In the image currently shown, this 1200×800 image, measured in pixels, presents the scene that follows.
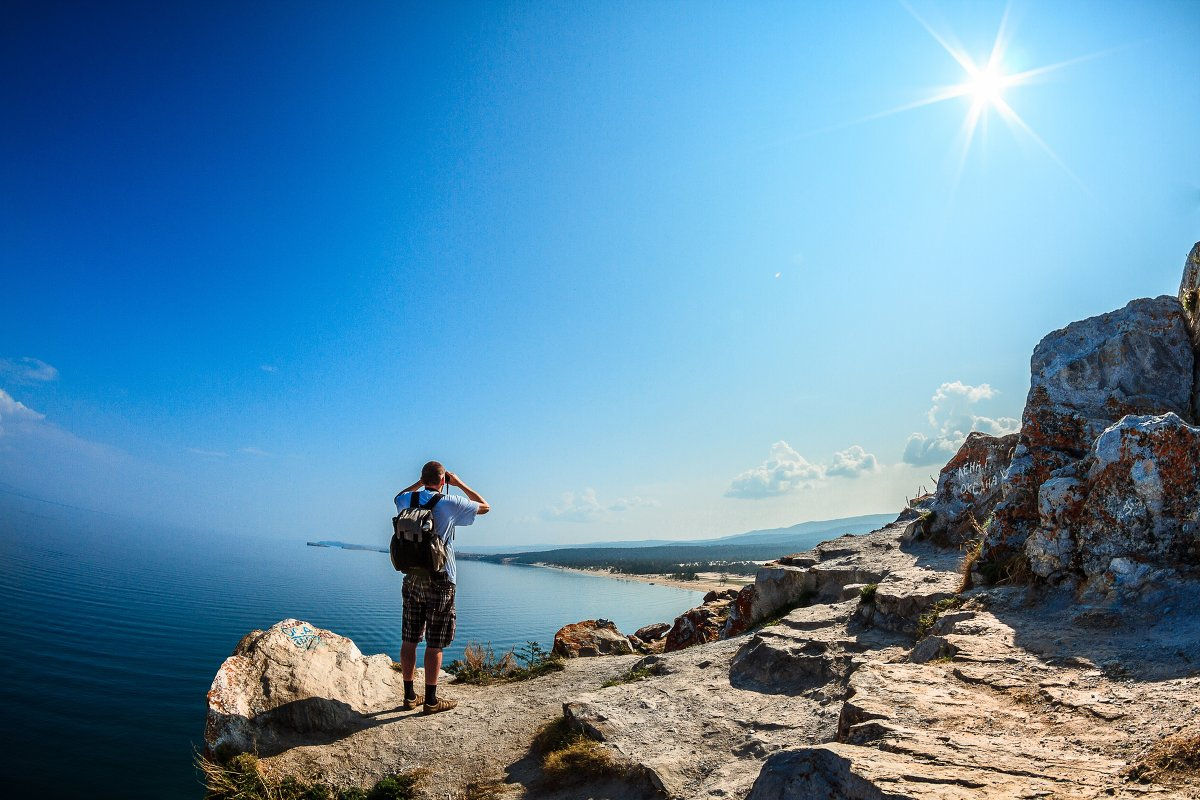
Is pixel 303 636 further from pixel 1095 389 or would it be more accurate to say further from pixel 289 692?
pixel 1095 389

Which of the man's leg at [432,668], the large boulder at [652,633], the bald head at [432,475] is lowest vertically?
the large boulder at [652,633]

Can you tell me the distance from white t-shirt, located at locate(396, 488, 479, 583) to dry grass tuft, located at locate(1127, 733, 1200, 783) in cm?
705

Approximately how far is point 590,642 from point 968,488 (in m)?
9.88

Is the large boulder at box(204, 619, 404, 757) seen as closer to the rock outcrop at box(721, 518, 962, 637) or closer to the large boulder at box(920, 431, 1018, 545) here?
the rock outcrop at box(721, 518, 962, 637)

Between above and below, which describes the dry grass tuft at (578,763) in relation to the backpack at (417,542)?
below

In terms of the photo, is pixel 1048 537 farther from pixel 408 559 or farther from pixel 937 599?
pixel 408 559

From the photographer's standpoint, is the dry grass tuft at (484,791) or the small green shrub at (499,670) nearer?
the dry grass tuft at (484,791)

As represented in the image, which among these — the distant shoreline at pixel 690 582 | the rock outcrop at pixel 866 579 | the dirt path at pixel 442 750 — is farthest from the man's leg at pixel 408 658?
the distant shoreline at pixel 690 582

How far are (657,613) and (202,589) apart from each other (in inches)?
1804

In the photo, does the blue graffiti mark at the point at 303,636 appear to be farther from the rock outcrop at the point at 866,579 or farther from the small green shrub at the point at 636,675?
the rock outcrop at the point at 866,579

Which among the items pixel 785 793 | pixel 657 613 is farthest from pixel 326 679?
pixel 657 613

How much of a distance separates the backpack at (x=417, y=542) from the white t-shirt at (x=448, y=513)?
9cm

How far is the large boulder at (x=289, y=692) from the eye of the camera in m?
7.45

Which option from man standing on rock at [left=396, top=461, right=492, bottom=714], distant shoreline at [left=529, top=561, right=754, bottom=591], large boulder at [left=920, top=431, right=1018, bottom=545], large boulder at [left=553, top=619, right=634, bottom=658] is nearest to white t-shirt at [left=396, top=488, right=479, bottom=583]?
man standing on rock at [left=396, top=461, right=492, bottom=714]
